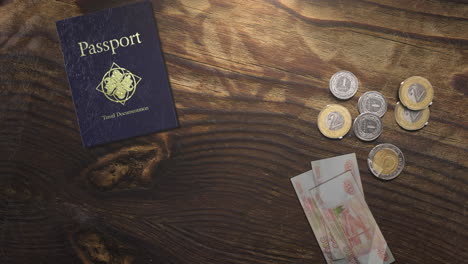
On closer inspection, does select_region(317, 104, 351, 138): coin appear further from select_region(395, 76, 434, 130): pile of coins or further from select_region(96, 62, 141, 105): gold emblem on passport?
select_region(96, 62, 141, 105): gold emblem on passport

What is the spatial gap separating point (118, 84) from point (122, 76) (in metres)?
0.03

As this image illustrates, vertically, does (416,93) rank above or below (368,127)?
above

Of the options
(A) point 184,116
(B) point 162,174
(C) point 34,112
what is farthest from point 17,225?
(A) point 184,116

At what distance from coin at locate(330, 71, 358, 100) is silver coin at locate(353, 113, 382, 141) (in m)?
0.08

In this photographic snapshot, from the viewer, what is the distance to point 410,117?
53.0 inches

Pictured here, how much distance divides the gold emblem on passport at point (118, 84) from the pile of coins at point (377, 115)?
0.63 metres

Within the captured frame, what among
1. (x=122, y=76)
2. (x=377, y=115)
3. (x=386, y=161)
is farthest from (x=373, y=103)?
(x=122, y=76)

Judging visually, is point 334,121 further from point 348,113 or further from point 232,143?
point 232,143

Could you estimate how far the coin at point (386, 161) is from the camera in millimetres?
1341

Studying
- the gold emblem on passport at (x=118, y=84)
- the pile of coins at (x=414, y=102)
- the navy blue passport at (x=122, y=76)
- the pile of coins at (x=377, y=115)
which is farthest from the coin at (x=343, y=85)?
the gold emblem on passport at (x=118, y=84)

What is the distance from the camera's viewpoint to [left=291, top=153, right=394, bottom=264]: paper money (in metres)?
1.36

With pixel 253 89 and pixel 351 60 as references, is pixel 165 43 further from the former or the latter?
pixel 351 60

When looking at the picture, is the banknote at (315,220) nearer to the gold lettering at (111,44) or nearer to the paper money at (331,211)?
the paper money at (331,211)

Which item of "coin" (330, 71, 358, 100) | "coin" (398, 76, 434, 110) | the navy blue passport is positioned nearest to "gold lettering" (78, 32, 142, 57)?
the navy blue passport
